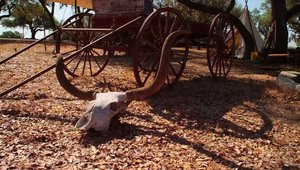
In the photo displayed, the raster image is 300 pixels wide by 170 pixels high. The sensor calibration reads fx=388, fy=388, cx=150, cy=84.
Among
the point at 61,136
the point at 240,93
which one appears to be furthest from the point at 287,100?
the point at 61,136

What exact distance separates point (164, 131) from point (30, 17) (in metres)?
42.1

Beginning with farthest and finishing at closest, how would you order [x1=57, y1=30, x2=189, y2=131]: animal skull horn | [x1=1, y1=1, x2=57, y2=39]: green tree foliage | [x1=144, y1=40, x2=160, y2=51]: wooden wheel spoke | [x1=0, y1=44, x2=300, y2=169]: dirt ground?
[x1=1, y1=1, x2=57, y2=39]: green tree foliage
[x1=144, y1=40, x2=160, y2=51]: wooden wheel spoke
[x1=57, y1=30, x2=189, y2=131]: animal skull horn
[x1=0, y1=44, x2=300, y2=169]: dirt ground

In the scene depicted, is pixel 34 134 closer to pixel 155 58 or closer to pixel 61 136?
pixel 61 136

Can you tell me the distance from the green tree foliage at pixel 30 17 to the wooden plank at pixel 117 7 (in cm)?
2951

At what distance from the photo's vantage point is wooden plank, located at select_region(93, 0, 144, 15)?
7.11 m

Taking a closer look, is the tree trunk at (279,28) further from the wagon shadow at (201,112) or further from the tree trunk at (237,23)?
the wagon shadow at (201,112)

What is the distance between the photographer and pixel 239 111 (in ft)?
21.0

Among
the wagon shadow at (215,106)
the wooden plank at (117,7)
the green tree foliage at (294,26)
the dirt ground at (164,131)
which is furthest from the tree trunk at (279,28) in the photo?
the green tree foliage at (294,26)

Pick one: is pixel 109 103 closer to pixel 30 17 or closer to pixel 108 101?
pixel 108 101

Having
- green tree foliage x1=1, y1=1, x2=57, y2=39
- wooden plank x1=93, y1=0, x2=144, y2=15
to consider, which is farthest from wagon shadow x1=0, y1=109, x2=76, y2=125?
green tree foliage x1=1, y1=1, x2=57, y2=39

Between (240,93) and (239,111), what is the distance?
4.53ft

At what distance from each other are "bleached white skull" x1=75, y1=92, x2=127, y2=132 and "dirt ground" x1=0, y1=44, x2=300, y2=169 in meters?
0.15

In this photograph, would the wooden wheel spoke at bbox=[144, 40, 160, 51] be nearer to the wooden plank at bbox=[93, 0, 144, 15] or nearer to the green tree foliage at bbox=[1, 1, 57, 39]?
the wooden plank at bbox=[93, 0, 144, 15]

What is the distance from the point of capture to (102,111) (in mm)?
4832
